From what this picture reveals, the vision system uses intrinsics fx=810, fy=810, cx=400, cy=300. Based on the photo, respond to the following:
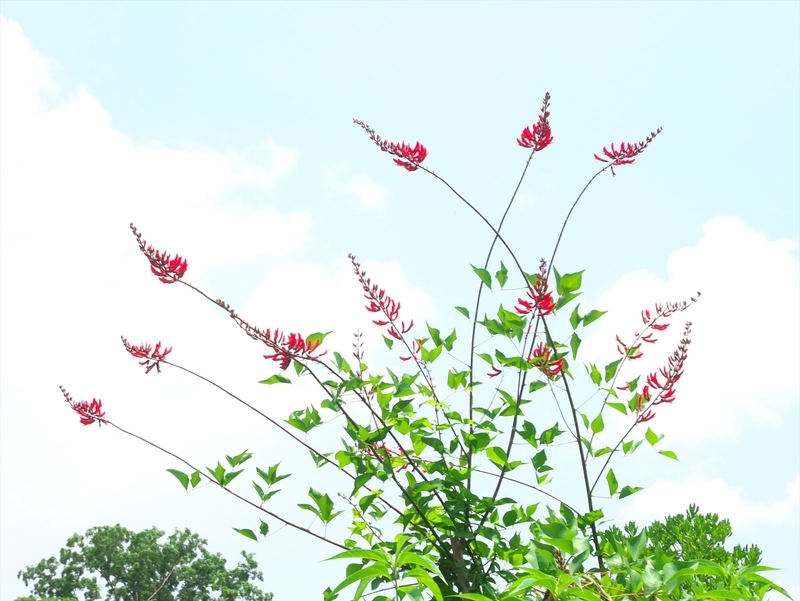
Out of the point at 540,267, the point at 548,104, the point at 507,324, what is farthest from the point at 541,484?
the point at 548,104

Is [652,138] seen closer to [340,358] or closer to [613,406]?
[613,406]

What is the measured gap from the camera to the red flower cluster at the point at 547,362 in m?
2.64

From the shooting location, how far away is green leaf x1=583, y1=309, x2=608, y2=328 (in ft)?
8.59

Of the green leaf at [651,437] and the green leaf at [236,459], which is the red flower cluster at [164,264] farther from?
the green leaf at [651,437]

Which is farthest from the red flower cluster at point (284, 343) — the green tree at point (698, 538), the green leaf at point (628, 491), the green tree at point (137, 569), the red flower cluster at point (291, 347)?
the green tree at point (137, 569)

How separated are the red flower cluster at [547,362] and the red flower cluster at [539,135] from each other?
2.65 feet

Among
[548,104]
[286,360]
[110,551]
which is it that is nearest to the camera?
[286,360]

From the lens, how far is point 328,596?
223 centimetres

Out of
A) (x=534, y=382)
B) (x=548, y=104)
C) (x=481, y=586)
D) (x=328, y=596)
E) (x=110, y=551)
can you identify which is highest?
(x=110, y=551)

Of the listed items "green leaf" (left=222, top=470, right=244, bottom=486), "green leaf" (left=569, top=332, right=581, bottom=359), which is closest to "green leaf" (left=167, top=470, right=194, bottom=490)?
"green leaf" (left=222, top=470, right=244, bottom=486)

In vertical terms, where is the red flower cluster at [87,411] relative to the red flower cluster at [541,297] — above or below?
below

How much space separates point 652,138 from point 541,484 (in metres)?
1.39

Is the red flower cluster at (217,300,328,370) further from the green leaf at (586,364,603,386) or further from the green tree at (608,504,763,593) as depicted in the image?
the green tree at (608,504,763,593)

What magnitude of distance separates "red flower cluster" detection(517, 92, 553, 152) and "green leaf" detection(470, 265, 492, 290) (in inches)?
24.2
